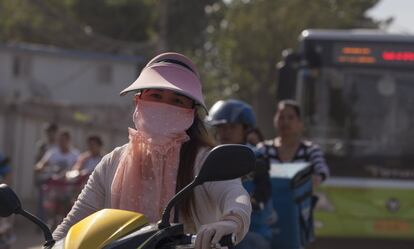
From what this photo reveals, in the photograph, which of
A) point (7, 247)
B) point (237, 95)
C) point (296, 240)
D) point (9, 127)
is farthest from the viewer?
point (237, 95)

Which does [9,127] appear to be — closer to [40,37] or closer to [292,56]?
[292,56]

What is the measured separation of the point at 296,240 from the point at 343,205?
18.3 feet

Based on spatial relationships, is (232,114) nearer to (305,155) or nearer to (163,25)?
(305,155)

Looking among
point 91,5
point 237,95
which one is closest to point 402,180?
point 237,95

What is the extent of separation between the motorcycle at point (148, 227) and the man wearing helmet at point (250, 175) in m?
2.12

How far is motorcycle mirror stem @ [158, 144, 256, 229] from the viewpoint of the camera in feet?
10.8

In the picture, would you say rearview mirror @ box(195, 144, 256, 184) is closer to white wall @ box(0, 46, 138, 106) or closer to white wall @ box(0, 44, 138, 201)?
white wall @ box(0, 44, 138, 201)

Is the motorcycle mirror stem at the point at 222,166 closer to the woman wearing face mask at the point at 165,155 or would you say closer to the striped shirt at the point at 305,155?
the woman wearing face mask at the point at 165,155

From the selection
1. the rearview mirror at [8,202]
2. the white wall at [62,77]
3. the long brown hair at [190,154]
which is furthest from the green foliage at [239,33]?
the rearview mirror at [8,202]

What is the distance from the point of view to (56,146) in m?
15.9

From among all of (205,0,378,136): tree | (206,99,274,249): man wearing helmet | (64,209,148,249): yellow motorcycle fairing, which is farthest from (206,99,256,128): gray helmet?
(205,0,378,136): tree

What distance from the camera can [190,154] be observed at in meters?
3.88

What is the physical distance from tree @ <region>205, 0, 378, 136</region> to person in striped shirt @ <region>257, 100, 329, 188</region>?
81.7ft

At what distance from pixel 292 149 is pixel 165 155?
4.25 meters
